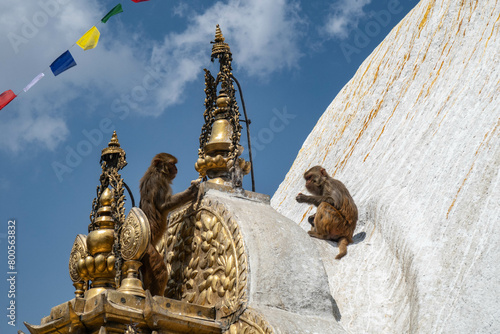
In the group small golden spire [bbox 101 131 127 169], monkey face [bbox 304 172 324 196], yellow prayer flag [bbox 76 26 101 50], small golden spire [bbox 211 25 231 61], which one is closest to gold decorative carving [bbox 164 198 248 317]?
small golden spire [bbox 101 131 127 169]

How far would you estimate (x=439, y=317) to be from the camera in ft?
22.0

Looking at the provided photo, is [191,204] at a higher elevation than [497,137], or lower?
lower

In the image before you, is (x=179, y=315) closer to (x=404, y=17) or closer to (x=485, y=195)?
(x=485, y=195)

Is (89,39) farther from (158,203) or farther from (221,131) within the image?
(158,203)

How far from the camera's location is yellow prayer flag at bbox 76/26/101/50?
808 centimetres

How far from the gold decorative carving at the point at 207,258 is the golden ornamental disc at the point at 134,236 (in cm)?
68

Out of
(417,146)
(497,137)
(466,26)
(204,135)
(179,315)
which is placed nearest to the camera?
(179,315)

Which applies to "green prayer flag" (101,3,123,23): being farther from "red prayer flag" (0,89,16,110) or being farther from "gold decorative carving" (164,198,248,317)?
"gold decorative carving" (164,198,248,317)

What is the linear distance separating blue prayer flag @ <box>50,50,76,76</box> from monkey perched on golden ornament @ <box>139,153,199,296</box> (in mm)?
1565

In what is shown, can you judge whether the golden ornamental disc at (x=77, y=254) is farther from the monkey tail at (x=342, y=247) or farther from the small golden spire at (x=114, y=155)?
the monkey tail at (x=342, y=247)

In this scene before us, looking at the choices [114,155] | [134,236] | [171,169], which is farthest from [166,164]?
[134,236]

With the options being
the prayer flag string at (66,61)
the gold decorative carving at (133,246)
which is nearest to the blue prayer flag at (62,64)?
the prayer flag string at (66,61)

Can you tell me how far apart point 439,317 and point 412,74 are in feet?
26.6

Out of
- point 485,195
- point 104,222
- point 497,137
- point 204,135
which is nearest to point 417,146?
point 497,137
